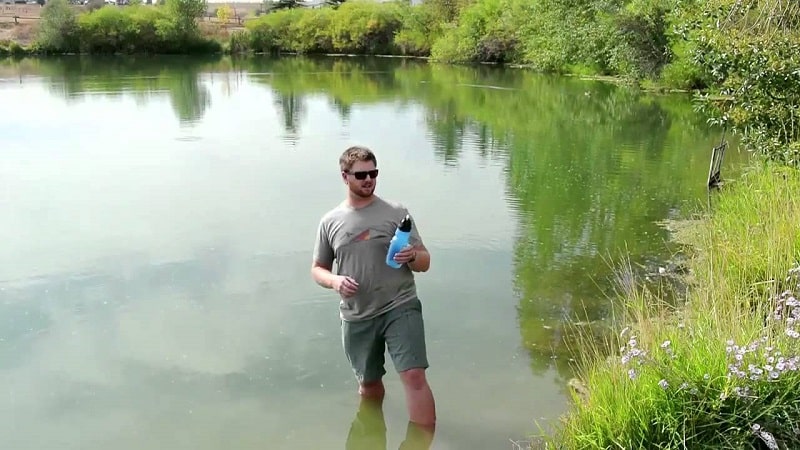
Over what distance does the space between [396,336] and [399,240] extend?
55 cm

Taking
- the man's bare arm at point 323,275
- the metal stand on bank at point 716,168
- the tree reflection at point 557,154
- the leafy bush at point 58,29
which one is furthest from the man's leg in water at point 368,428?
the leafy bush at point 58,29

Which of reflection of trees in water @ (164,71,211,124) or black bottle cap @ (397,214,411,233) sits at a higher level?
black bottle cap @ (397,214,411,233)

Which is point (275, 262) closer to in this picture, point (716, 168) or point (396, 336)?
point (396, 336)

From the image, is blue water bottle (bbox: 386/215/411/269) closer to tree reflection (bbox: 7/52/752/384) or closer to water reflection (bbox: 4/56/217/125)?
tree reflection (bbox: 7/52/752/384)

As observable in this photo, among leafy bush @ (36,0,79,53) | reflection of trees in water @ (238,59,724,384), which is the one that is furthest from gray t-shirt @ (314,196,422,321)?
leafy bush @ (36,0,79,53)

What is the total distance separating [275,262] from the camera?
8.23 meters

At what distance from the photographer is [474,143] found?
662 inches

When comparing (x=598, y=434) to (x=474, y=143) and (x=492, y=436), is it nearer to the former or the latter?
(x=492, y=436)

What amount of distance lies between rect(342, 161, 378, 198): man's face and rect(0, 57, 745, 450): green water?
5.22 feet

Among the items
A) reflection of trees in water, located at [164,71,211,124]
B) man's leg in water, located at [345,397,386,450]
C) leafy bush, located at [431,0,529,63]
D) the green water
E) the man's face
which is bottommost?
man's leg in water, located at [345,397,386,450]

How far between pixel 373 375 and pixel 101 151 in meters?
12.5

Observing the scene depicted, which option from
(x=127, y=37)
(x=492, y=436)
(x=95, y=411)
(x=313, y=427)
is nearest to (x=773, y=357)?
(x=492, y=436)

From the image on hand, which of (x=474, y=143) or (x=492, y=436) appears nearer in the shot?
(x=492, y=436)

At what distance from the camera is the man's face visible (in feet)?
13.3
